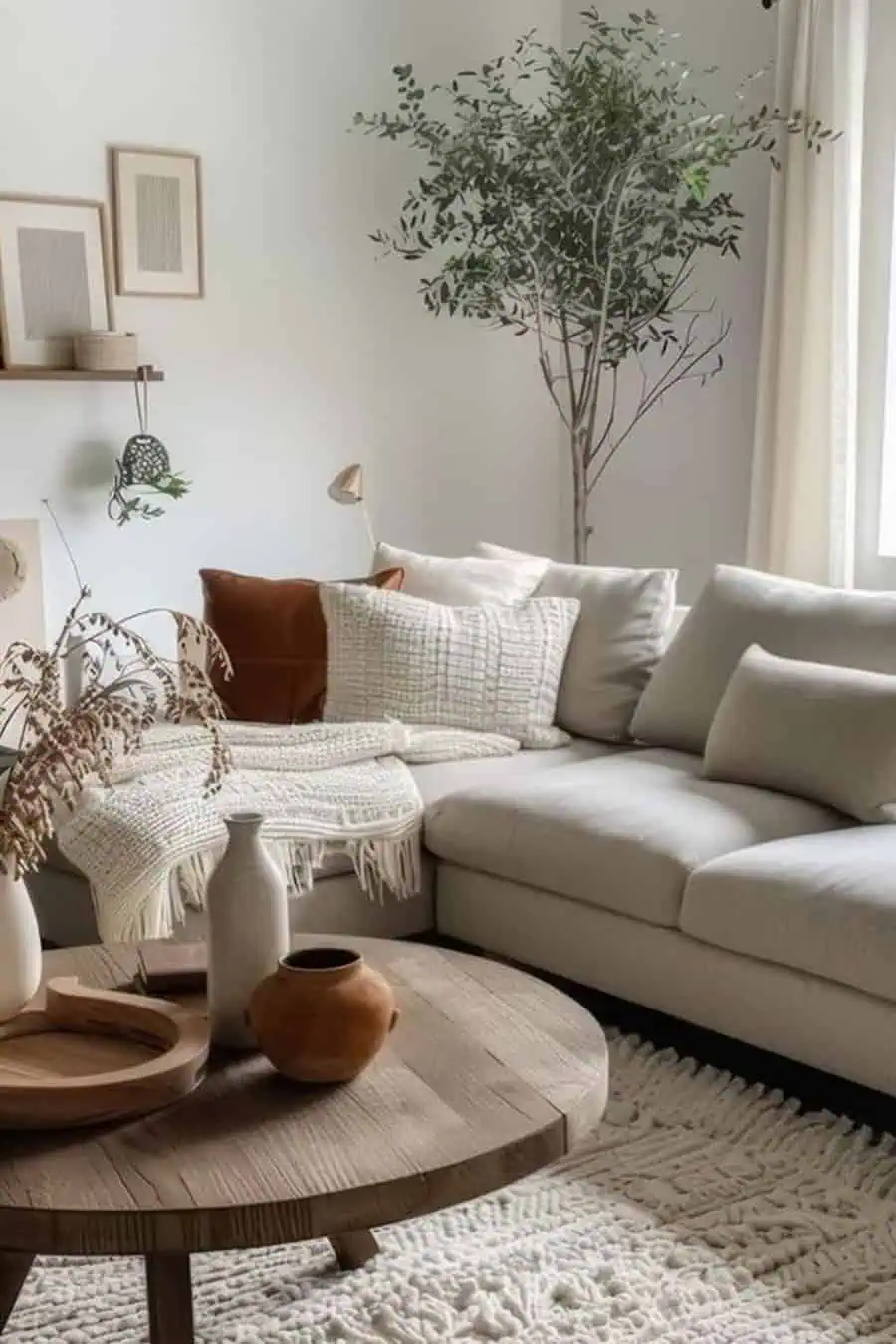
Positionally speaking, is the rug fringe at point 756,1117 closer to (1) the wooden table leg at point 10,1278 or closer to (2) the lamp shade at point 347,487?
(1) the wooden table leg at point 10,1278

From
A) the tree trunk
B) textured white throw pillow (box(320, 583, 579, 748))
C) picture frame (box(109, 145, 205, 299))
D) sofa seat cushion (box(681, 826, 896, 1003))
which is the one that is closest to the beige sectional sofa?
sofa seat cushion (box(681, 826, 896, 1003))

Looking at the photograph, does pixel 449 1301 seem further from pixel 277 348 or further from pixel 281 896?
pixel 277 348

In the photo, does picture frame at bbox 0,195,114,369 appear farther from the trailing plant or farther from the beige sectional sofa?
the beige sectional sofa

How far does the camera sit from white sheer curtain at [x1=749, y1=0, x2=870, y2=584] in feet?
13.5

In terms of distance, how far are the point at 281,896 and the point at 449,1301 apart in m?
0.61

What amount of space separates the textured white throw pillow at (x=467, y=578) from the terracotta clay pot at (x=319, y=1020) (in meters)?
2.00

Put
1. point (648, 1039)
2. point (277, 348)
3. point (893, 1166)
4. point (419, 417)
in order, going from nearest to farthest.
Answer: point (893, 1166) → point (648, 1039) → point (277, 348) → point (419, 417)

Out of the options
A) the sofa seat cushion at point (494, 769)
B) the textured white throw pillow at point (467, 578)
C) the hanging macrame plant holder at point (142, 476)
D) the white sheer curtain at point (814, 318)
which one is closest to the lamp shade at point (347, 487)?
the textured white throw pillow at point (467, 578)

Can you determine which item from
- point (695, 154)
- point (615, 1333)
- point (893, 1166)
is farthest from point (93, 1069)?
point (695, 154)

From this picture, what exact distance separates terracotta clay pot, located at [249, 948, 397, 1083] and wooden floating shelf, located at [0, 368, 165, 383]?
2868 millimetres

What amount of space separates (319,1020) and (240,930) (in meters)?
0.19

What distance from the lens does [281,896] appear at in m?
1.92

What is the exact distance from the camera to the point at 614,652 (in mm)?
3611

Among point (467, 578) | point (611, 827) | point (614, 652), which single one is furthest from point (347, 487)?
point (611, 827)
